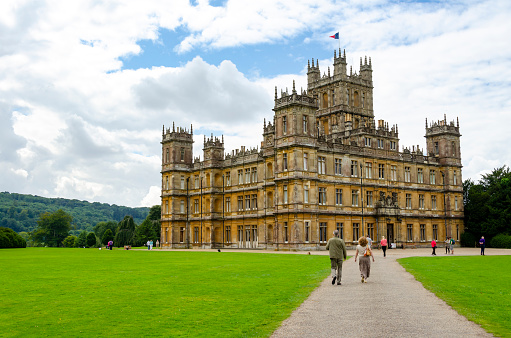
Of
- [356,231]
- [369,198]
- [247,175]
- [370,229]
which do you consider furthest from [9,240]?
[369,198]

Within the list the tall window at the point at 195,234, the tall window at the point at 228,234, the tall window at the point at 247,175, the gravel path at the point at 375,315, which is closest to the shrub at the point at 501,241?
the tall window at the point at 247,175

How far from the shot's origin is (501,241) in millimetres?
66250

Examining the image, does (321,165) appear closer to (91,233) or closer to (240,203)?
(240,203)

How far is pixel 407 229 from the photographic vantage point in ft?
225

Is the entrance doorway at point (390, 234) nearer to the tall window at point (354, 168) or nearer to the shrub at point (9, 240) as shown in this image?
the tall window at point (354, 168)

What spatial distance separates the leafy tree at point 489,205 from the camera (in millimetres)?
68125

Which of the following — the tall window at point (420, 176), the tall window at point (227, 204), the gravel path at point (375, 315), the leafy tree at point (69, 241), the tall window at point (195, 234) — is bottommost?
the leafy tree at point (69, 241)

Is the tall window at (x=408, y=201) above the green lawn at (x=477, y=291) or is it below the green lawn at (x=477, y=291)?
above

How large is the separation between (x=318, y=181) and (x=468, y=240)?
2750 cm

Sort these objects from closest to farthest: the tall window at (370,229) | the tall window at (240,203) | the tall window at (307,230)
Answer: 1. the tall window at (307,230)
2. the tall window at (370,229)
3. the tall window at (240,203)

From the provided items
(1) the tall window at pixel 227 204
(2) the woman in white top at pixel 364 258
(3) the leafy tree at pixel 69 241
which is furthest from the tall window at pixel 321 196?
(3) the leafy tree at pixel 69 241

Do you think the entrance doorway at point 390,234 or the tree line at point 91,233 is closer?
the entrance doorway at point 390,234

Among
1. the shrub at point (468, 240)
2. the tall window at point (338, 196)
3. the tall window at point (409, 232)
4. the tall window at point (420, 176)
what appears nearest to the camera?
the tall window at point (338, 196)

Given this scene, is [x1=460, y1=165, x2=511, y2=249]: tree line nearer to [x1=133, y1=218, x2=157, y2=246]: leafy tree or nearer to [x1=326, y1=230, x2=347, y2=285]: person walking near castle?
[x1=326, y1=230, x2=347, y2=285]: person walking near castle
